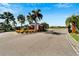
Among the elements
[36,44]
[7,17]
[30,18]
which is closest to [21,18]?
[30,18]

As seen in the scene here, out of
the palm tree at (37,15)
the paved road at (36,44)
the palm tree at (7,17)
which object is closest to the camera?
the paved road at (36,44)

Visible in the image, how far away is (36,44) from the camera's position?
7.99m

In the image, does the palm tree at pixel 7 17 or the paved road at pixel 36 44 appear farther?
the palm tree at pixel 7 17

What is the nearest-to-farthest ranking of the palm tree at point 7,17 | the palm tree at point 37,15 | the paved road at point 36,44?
1. the paved road at point 36,44
2. the palm tree at point 37,15
3. the palm tree at point 7,17

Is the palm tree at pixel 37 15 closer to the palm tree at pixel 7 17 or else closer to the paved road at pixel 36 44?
the paved road at pixel 36 44

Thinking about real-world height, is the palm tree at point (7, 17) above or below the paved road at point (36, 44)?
above

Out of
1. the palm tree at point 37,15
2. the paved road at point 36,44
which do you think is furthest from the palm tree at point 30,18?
the paved road at point 36,44

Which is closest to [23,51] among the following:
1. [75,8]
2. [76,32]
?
[75,8]

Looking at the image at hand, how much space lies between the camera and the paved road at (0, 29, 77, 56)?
286 inches

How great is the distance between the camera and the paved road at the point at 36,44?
726 centimetres

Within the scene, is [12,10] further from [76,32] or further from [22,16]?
[76,32]

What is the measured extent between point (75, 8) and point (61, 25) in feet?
2.55

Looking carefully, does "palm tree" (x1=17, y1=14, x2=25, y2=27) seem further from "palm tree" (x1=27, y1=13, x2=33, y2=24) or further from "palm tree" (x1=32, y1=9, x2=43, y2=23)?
"palm tree" (x1=32, y1=9, x2=43, y2=23)

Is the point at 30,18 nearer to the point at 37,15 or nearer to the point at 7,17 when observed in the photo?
the point at 37,15
